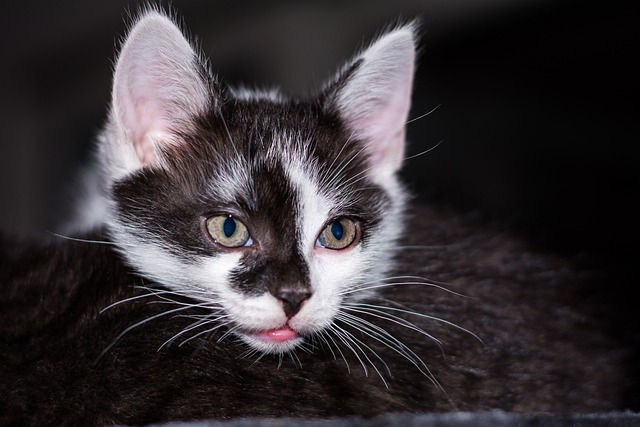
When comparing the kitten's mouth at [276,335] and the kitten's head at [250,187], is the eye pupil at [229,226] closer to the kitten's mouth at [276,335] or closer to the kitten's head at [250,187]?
the kitten's head at [250,187]

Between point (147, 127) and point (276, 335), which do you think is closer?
point (276, 335)

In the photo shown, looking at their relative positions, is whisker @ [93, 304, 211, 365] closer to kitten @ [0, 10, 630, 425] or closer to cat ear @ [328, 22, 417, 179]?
kitten @ [0, 10, 630, 425]

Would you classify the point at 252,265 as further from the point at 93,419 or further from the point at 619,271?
the point at 619,271

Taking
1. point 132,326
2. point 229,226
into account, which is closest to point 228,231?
point 229,226

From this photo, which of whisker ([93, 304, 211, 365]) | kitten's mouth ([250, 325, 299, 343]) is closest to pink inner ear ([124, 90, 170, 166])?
whisker ([93, 304, 211, 365])

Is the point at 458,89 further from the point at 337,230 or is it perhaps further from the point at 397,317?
the point at 397,317

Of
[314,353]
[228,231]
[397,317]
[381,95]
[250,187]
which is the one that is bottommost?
[314,353]
